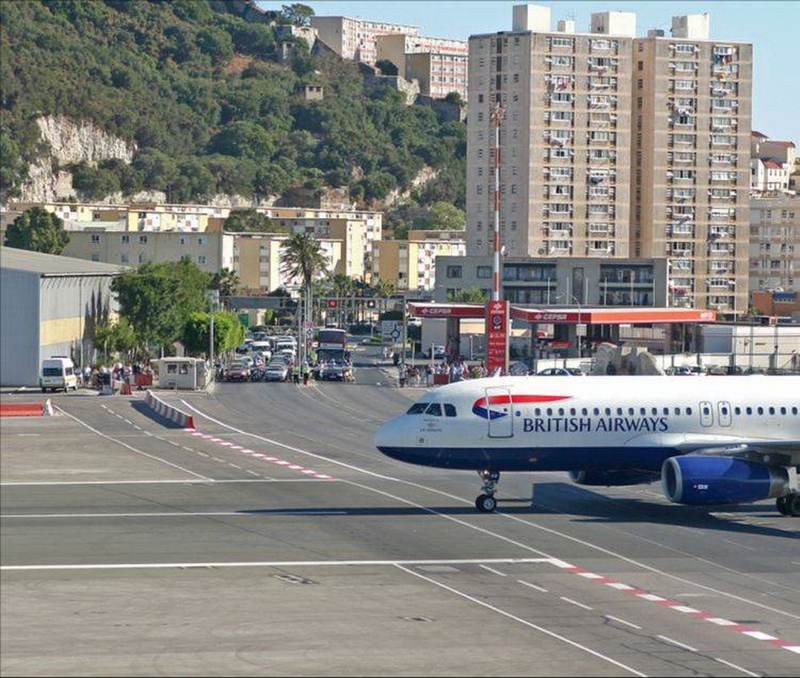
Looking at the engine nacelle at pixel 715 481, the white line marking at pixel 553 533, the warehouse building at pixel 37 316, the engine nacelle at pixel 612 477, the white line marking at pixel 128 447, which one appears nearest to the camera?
the white line marking at pixel 553 533

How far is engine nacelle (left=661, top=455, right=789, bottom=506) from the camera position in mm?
52125

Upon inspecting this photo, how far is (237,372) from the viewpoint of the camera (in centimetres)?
12731

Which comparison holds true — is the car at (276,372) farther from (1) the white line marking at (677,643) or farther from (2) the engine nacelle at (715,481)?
(1) the white line marking at (677,643)

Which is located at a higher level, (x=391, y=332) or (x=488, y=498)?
(x=391, y=332)

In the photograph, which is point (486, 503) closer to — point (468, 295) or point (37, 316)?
point (37, 316)

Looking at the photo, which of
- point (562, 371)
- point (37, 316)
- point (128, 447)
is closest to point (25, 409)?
point (128, 447)

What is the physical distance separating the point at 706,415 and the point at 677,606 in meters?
16.1

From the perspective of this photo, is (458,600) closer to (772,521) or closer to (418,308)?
(772,521)

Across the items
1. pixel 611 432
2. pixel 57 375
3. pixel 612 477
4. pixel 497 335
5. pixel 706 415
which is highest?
pixel 497 335

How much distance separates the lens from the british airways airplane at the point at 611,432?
53.4 m

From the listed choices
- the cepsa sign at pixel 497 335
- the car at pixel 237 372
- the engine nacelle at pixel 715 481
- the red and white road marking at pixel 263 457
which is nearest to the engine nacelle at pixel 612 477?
the engine nacelle at pixel 715 481

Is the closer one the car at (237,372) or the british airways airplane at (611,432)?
the british airways airplane at (611,432)

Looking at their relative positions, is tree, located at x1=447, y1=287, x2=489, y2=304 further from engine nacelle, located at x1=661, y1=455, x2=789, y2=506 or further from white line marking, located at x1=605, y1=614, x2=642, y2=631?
white line marking, located at x1=605, y1=614, x2=642, y2=631

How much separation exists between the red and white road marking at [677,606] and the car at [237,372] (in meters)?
83.3
